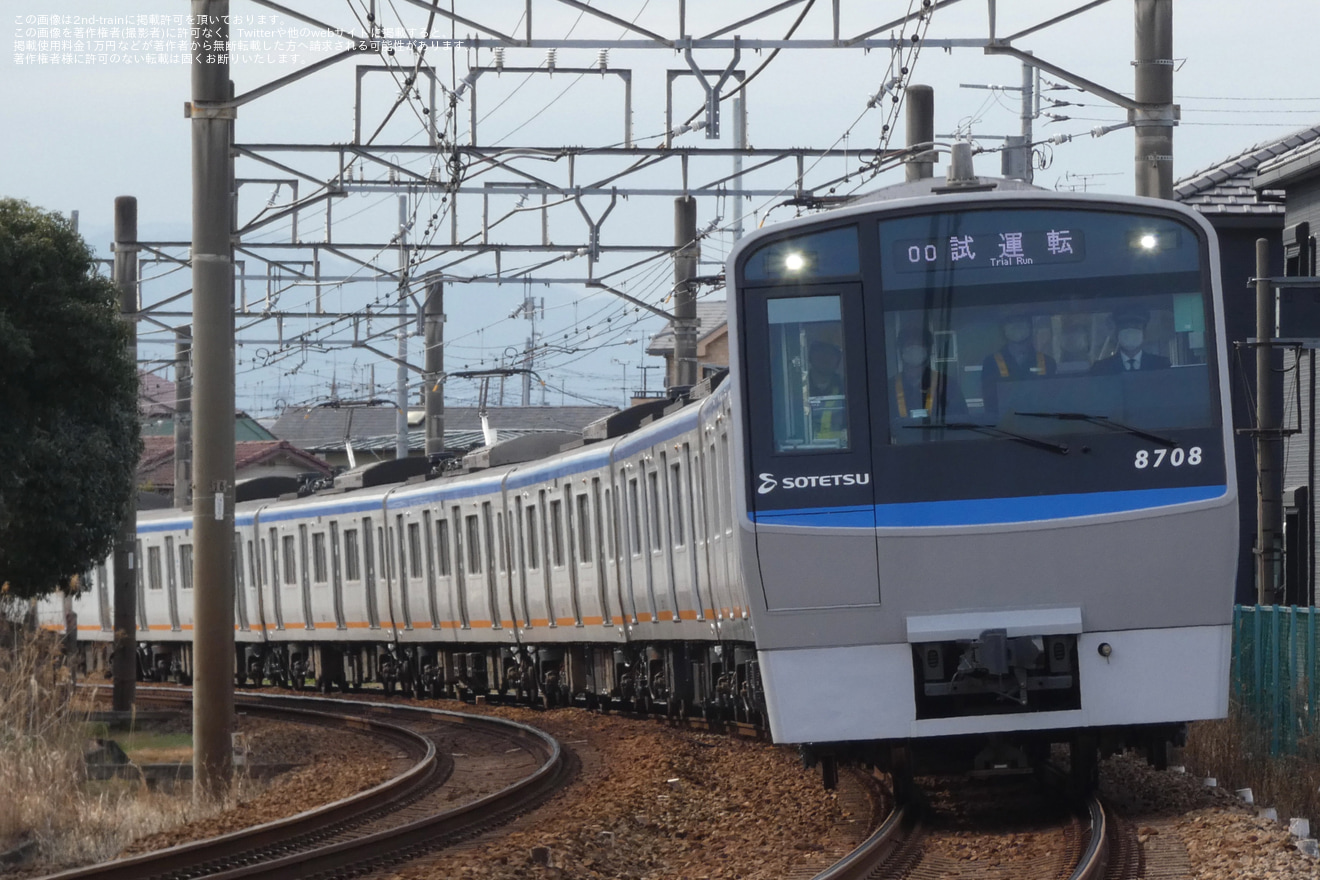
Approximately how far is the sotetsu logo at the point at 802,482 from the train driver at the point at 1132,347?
4.30ft

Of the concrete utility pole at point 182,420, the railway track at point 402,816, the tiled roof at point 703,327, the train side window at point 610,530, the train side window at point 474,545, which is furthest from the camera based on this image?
the tiled roof at point 703,327

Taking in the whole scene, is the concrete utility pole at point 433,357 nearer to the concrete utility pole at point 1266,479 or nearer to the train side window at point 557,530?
the train side window at point 557,530

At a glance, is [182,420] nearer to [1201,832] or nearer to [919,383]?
[919,383]

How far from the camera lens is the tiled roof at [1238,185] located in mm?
22422

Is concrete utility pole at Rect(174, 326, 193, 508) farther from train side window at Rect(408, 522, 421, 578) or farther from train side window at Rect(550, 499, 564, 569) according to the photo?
train side window at Rect(550, 499, 564, 569)

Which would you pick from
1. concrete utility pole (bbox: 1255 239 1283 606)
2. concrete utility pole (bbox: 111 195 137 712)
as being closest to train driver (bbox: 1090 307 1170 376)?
concrete utility pole (bbox: 1255 239 1283 606)

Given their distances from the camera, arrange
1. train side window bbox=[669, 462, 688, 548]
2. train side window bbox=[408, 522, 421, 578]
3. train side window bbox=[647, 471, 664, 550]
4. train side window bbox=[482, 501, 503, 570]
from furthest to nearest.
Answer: train side window bbox=[408, 522, 421, 578], train side window bbox=[482, 501, 503, 570], train side window bbox=[647, 471, 664, 550], train side window bbox=[669, 462, 688, 548]

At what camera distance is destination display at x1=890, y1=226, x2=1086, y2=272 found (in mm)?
8984

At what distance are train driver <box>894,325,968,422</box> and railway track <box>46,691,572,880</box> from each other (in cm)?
353

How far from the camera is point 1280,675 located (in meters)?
12.9

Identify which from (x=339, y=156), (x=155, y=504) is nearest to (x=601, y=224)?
(x=339, y=156)

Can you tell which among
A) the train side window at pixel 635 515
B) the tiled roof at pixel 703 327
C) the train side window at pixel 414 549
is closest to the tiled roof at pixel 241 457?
the tiled roof at pixel 703 327

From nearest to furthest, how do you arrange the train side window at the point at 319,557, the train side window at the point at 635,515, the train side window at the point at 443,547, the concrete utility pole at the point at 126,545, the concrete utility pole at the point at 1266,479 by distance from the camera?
the concrete utility pole at the point at 1266,479, the train side window at the point at 635,515, the concrete utility pole at the point at 126,545, the train side window at the point at 443,547, the train side window at the point at 319,557

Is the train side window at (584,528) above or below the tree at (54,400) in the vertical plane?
below
